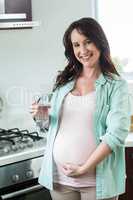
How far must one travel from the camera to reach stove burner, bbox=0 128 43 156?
2057 millimetres

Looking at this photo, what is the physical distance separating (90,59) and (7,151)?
27.0 inches

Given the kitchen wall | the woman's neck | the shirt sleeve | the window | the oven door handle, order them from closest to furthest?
the shirt sleeve → the woman's neck → the oven door handle → the kitchen wall → the window

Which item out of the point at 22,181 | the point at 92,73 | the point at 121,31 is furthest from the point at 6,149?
the point at 121,31

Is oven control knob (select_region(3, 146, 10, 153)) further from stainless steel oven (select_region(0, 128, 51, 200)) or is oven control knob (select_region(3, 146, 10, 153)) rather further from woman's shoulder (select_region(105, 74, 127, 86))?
woman's shoulder (select_region(105, 74, 127, 86))

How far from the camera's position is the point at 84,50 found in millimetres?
1699

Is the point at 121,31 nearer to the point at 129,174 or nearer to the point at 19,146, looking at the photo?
the point at 129,174

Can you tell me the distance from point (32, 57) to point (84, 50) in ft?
3.20

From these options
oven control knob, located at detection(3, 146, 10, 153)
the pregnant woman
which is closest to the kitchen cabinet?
the pregnant woman

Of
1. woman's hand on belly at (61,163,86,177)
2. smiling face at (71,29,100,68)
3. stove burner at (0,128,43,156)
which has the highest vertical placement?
smiling face at (71,29,100,68)

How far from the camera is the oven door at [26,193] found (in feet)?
6.40

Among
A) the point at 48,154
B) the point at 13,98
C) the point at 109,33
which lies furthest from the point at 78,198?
the point at 109,33

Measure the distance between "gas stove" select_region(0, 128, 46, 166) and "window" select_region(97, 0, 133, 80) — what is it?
3.16 feet

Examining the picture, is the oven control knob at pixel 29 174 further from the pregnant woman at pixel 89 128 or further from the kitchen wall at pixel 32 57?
the kitchen wall at pixel 32 57

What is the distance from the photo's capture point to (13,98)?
259 cm
